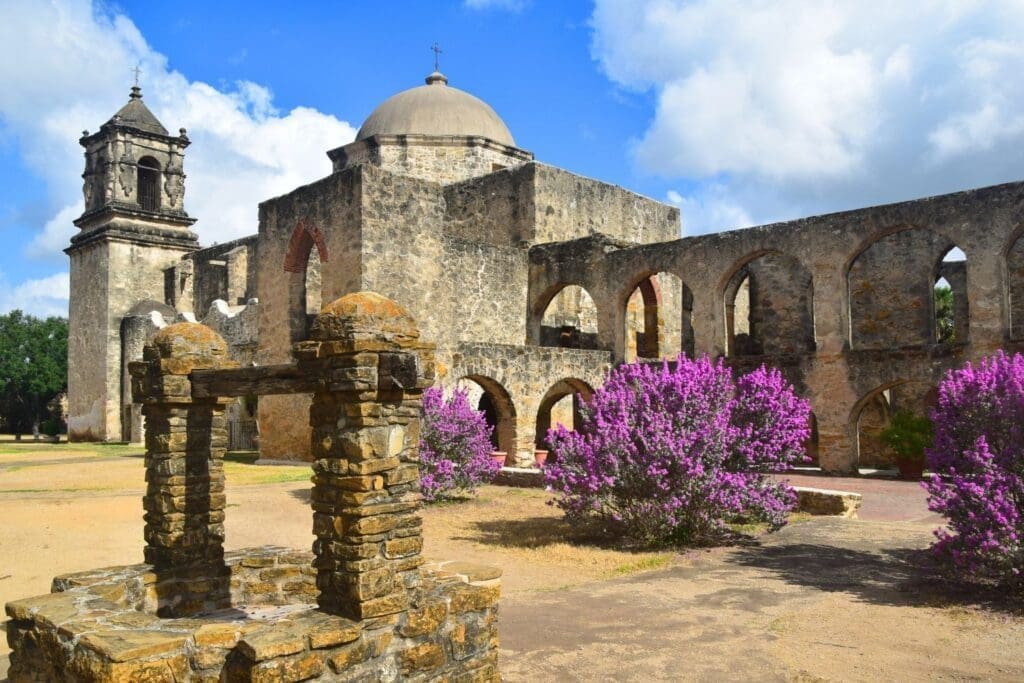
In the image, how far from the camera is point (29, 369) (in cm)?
3947

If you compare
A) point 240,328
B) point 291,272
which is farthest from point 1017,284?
point 240,328

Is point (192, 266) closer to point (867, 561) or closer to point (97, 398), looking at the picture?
point (97, 398)

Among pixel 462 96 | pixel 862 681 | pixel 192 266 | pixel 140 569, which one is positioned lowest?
pixel 862 681

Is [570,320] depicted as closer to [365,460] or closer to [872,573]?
[872,573]

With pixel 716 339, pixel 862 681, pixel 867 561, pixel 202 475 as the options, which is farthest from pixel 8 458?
pixel 862 681

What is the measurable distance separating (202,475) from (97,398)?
82.2 feet

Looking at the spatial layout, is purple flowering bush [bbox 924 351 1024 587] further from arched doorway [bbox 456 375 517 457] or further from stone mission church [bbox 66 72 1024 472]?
arched doorway [bbox 456 375 517 457]

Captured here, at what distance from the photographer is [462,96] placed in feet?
84.7

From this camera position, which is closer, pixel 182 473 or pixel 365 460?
pixel 365 460

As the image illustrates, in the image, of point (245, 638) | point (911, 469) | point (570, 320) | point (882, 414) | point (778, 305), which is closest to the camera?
point (245, 638)

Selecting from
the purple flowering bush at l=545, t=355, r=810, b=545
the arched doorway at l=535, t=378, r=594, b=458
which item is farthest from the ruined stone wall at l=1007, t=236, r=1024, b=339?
the purple flowering bush at l=545, t=355, r=810, b=545

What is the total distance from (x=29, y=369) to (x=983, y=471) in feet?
136

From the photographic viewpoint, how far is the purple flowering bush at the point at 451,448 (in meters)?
12.4

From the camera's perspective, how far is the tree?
3922 cm
